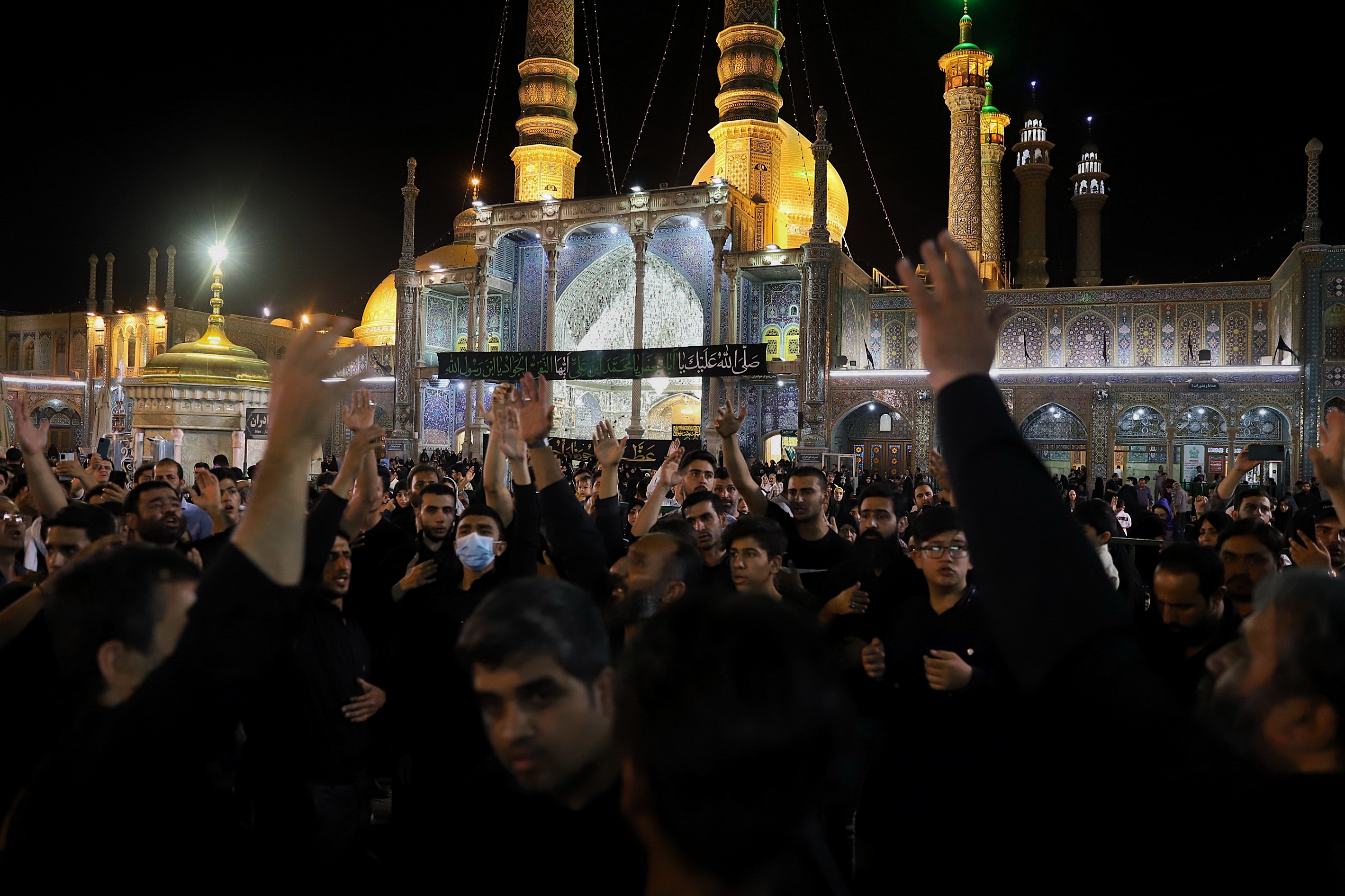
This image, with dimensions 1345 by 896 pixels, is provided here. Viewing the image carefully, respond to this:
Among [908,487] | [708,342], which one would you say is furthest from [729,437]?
[708,342]

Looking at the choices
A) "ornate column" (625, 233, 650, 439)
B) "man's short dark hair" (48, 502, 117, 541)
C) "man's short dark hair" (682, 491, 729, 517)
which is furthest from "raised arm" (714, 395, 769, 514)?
"ornate column" (625, 233, 650, 439)

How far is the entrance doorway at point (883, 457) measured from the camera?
25688 millimetres

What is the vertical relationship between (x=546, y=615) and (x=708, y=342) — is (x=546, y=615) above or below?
below

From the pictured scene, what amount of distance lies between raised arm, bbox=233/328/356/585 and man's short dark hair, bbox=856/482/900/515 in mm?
3772

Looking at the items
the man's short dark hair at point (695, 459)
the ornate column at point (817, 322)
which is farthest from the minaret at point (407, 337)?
the man's short dark hair at point (695, 459)

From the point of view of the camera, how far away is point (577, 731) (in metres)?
1.69

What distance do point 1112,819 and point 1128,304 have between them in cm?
2748

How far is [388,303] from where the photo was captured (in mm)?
39562

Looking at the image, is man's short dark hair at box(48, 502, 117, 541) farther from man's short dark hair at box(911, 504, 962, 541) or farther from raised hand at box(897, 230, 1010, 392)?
raised hand at box(897, 230, 1010, 392)

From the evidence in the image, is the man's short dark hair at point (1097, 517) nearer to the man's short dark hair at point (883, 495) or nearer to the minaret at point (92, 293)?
the man's short dark hair at point (883, 495)

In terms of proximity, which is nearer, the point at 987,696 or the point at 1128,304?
the point at 987,696

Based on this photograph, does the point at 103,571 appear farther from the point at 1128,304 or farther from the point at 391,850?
the point at 1128,304

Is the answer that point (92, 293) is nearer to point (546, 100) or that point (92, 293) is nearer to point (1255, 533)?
point (546, 100)

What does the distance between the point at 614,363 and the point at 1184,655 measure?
21.1 metres
